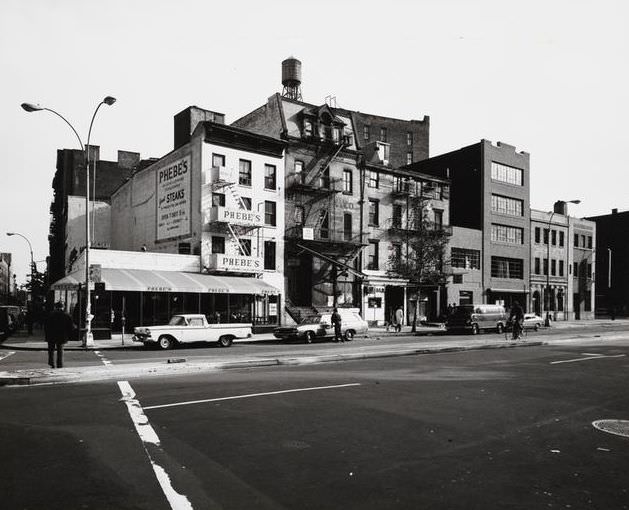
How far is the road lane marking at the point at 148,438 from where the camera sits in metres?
5.12

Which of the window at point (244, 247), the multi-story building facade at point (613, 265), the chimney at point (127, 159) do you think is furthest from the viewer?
the multi-story building facade at point (613, 265)

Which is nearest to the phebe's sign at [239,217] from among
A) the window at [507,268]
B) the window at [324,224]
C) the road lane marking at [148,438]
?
the window at [324,224]

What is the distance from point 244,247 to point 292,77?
2676cm

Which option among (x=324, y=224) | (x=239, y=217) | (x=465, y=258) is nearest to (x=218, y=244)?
(x=239, y=217)

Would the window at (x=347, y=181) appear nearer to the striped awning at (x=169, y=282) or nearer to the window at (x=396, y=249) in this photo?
the window at (x=396, y=249)

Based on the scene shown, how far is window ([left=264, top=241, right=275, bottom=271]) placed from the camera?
1495 inches

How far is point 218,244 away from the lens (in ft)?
116

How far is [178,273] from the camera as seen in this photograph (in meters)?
32.9

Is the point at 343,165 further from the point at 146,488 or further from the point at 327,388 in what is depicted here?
the point at 146,488

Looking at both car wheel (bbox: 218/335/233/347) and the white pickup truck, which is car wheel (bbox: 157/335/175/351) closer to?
the white pickup truck

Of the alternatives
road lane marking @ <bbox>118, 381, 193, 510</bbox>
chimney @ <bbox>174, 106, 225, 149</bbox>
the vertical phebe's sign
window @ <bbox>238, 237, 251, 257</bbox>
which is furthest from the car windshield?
chimney @ <bbox>174, 106, 225, 149</bbox>

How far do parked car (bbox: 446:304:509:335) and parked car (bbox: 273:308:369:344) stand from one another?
9.43 metres

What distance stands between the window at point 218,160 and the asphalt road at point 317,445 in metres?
24.7

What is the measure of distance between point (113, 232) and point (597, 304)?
67201 mm
